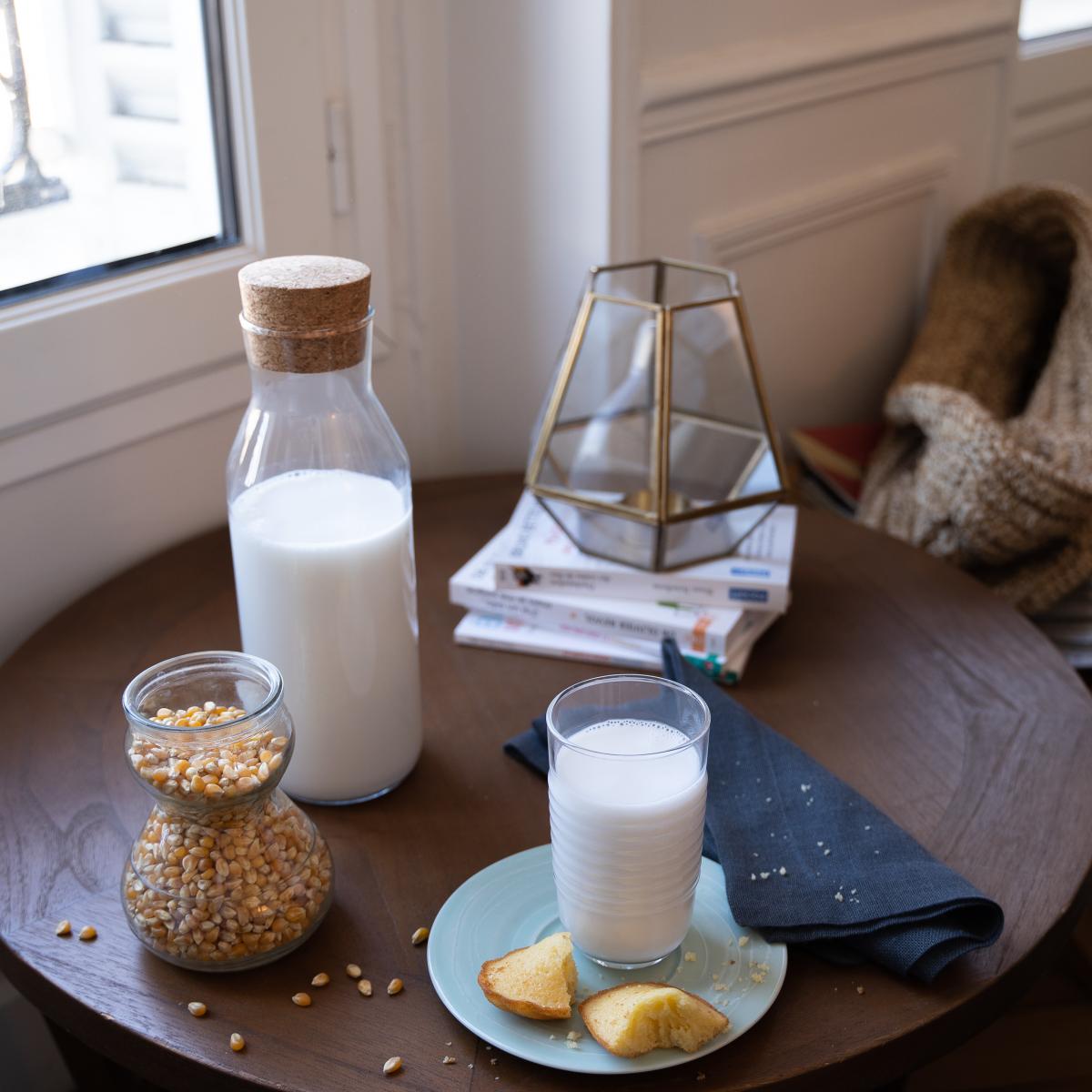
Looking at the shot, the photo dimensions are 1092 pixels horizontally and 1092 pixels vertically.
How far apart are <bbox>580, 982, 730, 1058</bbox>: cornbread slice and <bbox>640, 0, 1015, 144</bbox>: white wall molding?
3.14 ft

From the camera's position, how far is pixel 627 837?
689 mm

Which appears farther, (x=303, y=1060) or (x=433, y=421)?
(x=433, y=421)

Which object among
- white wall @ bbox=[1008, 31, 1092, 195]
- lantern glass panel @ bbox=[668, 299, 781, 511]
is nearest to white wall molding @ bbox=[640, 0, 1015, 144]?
white wall @ bbox=[1008, 31, 1092, 195]

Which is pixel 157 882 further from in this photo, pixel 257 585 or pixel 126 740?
pixel 257 585

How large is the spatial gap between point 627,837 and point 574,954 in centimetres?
11

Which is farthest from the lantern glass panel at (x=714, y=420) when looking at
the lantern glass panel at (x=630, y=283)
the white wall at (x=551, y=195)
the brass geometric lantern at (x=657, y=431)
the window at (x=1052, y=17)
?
the window at (x=1052, y=17)

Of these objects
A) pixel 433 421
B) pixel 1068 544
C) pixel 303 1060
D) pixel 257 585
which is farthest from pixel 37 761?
pixel 1068 544

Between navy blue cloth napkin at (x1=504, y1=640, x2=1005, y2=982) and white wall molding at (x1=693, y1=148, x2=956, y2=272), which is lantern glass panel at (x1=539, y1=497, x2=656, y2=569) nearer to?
navy blue cloth napkin at (x1=504, y1=640, x2=1005, y2=982)

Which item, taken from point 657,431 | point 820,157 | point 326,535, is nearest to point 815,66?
point 820,157

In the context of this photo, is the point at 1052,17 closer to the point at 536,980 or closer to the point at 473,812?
the point at 473,812

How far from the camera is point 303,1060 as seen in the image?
69cm

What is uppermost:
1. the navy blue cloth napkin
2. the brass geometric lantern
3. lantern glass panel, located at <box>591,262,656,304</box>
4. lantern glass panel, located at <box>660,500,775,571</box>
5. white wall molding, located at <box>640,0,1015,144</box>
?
white wall molding, located at <box>640,0,1015,144</box>

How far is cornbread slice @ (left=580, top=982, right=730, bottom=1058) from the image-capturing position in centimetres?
67

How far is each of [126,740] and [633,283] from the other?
2.40 ft
